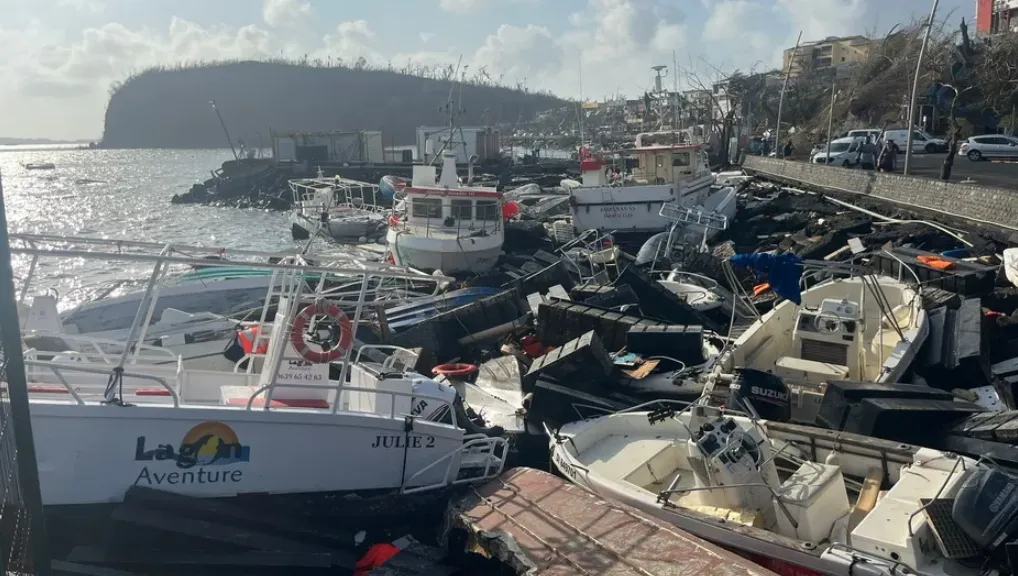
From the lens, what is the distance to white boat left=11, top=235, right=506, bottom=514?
643 cm

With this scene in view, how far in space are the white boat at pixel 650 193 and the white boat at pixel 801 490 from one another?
16448mm

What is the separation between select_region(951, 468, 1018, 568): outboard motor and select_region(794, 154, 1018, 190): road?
1898cm

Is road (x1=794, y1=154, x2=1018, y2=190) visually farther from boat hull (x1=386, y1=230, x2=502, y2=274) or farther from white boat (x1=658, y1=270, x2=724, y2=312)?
boat hull (x1=386, y1=230, x2=502, y2=274)

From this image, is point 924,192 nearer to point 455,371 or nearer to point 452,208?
point 452,208

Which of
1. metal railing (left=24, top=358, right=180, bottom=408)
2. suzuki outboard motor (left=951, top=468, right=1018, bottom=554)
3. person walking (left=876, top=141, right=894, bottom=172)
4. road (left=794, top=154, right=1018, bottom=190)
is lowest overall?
suzuki outboard motor (left=951, top=468, right=1018, bottom=554)

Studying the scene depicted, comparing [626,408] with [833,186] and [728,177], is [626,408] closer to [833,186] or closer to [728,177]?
[833,186]

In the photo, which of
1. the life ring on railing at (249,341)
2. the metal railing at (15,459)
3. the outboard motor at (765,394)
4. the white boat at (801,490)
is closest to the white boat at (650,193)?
the outboard motor at (765,394)

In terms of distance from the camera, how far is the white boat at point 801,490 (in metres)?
5.38

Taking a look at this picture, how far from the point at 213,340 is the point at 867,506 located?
9.25 metres

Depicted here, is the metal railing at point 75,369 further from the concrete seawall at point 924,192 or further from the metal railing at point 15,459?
the concrete seawall at point 924,192

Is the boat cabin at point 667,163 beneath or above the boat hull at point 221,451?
above

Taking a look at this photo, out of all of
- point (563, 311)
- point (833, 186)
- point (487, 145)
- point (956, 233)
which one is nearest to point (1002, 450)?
point (563, 311)

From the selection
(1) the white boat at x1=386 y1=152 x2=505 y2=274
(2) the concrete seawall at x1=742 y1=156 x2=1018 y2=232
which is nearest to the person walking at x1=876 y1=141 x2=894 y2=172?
(2) the concrete seawall at x1=742 y1=156 x2=1018 y2=232

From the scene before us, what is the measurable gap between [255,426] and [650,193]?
20200mm
